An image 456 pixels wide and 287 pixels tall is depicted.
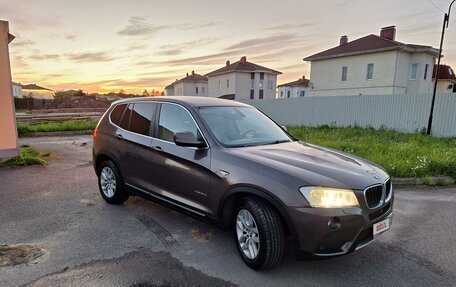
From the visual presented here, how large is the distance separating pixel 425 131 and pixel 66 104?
4954 cm

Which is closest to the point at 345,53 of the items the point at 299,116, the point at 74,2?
the point at 299,116

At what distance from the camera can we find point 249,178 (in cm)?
313

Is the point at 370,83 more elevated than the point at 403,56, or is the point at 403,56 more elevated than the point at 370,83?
the point at 403,56

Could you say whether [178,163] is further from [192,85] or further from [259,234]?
[192,85]

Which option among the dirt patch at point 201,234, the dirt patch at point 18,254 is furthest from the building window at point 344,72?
the dirt patch at point 18,254

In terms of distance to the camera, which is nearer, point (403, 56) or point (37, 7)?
point (37, 7)

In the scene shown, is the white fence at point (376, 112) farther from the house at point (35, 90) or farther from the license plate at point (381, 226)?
the house at point (35, 90)

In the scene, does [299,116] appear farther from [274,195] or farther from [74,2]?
[274,195]

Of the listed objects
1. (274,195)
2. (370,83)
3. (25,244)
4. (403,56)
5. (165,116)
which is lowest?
(25,244)

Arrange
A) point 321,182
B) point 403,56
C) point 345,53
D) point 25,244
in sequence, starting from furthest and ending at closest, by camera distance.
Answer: point 345,53
point 403,56
point 25,244
point 321,182

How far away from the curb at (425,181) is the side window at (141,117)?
5246mm

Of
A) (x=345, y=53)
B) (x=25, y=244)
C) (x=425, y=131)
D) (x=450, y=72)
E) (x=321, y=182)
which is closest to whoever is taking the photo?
(x=321, y=182)

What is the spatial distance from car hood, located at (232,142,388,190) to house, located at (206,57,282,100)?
39737 mm

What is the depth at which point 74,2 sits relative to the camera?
10.7 meters
